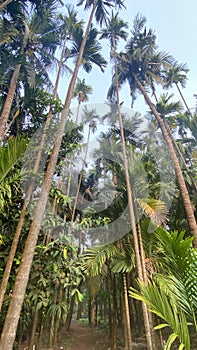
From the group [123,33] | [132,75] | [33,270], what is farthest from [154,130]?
[33,270]

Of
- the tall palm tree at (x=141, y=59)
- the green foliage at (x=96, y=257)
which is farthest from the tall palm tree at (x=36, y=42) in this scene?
the green foliage at (x=96, y=257)

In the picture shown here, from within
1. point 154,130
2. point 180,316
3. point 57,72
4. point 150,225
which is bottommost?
point 180,316

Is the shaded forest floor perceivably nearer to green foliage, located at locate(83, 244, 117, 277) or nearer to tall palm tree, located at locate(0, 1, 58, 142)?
green foliage, located at locate(83, 244, 117, 277)

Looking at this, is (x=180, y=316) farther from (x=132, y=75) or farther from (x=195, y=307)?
(x=132, y=75)

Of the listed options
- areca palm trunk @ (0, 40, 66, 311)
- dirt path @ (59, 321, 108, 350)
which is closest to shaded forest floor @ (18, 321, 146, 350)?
dirt path @ (59, 321, 108, 350)

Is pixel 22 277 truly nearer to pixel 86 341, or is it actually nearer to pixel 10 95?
pixel 10 95

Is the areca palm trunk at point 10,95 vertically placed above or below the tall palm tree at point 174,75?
below

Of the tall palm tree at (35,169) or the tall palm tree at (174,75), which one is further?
the tall palm tree at (174,75)

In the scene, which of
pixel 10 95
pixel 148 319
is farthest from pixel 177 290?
pixel 10 95

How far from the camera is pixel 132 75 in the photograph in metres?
11.4

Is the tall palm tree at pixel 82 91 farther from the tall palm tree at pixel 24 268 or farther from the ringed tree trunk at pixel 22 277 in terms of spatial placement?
the ringed tree trunk at pixel 22 277

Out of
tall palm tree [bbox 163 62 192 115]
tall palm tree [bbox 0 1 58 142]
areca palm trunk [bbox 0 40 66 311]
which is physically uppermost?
tall palm tree [bbox 163 62 192 115]

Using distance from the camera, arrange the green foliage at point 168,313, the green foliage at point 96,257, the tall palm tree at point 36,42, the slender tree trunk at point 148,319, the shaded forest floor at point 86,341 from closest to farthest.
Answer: the green foliage at point 168,313
the slender tree trunk at point 148,319
the green foliage at point 96,257
the tall palm tree at point 36,42
the shaded forest floor at point 86,341

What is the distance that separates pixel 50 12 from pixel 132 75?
5117mm
